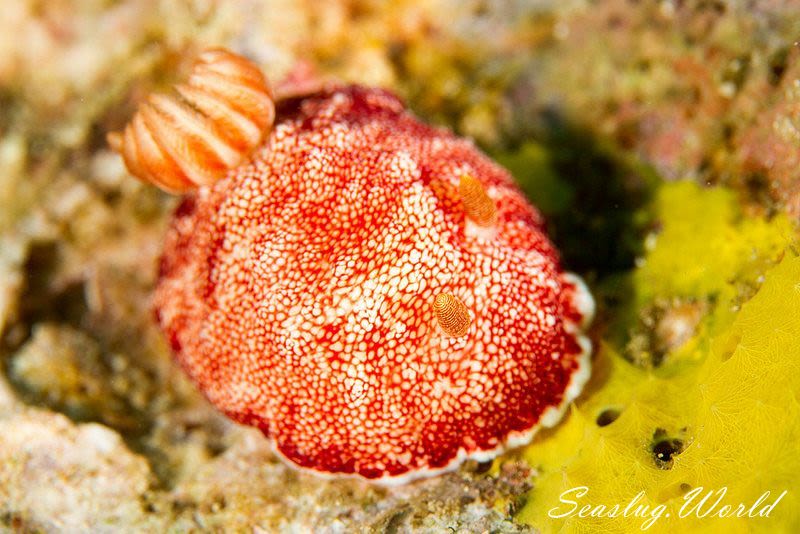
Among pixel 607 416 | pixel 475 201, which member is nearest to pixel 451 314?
pixel 475 201

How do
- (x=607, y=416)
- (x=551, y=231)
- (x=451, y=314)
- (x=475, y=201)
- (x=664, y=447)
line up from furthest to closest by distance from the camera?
1. (x=551, y=231)
2. (x=607, y=416)
3. (x=475, y=201)
4. (x=664, y=447)
5. (x=451, y=314)

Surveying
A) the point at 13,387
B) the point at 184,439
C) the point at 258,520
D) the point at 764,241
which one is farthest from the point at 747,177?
the point at 13,387

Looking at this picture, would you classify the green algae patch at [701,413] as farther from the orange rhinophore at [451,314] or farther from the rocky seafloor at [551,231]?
the orange rhinophore at [451,314]

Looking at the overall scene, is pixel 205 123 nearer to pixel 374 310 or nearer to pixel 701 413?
pixel 374 310

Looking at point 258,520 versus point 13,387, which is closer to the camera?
point 258,520

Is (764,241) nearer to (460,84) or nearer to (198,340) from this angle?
(460,84)

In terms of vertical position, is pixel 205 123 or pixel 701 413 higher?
pixel 205 123

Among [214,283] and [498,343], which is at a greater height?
[214,283]

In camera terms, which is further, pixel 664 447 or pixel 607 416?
pixel 607 416
